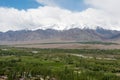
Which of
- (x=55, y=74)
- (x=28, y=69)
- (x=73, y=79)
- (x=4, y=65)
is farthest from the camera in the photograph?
(x=4, y=65)

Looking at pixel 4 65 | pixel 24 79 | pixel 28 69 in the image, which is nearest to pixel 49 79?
pixel 24 79

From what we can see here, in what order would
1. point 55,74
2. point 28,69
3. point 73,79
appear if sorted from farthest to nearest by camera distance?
point 28,69 → point 55,74 → point 73,79

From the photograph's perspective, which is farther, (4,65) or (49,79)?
(4,65)

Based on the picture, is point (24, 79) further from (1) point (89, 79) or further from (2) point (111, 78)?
(2) point (111, 78)

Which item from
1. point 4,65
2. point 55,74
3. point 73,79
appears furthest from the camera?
point 4,65

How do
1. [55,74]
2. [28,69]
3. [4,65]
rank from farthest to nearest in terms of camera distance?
[4,65]
[28,69]
[55,74]

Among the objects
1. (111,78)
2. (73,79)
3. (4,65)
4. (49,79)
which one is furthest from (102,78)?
(4,65)

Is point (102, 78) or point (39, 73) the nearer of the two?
point (102, 78)

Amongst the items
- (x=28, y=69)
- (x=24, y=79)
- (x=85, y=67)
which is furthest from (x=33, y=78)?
(x=85, y=67)

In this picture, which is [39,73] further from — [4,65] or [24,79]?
[4,65]
